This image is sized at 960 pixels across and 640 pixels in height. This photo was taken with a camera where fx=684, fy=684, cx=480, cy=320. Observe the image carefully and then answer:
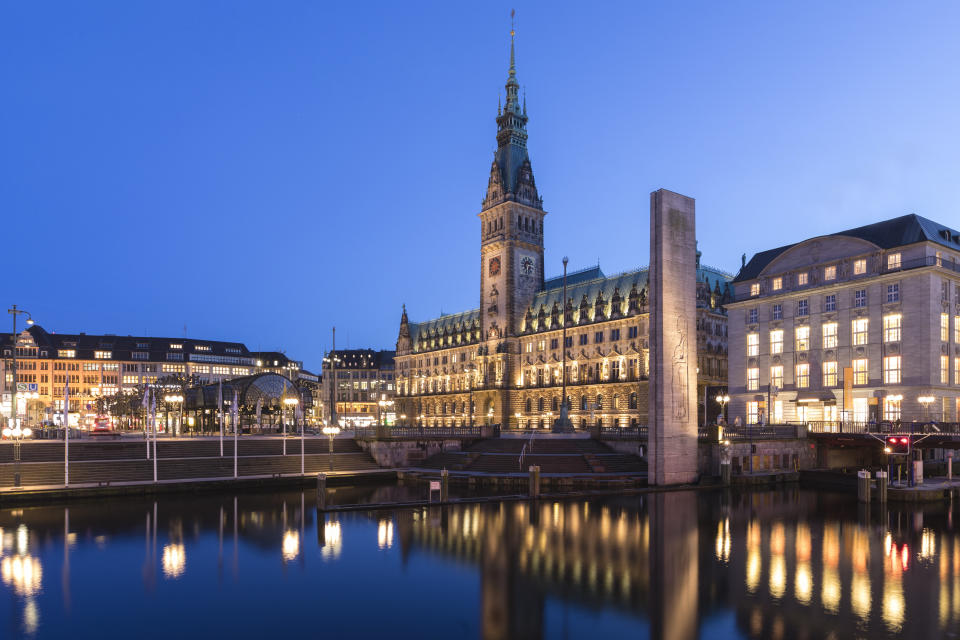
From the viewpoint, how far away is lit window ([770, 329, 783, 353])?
82.8 metres

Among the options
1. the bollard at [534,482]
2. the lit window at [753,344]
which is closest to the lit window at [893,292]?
the lit window at [753,344]

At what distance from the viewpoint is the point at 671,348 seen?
58.8 meters

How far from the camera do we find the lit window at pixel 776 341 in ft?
271

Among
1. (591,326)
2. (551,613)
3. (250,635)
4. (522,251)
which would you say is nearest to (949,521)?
(551,613)

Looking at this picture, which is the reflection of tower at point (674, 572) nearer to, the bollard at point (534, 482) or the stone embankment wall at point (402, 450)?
the bollard at point (534, 482)

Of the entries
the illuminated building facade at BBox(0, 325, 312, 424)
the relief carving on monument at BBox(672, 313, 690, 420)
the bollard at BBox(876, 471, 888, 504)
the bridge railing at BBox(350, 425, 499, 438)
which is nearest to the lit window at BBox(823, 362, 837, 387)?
the relief carving on monument at BBox(672, 313, 690, 420)

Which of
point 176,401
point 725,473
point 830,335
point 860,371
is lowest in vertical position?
point 725,473

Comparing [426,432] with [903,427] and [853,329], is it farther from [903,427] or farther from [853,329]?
[853,329]

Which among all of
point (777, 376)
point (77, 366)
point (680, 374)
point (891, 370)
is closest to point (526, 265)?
point (777, 376)

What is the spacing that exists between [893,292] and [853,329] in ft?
18.7

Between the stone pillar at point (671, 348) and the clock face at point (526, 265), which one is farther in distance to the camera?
the clock face at point (526, 265)

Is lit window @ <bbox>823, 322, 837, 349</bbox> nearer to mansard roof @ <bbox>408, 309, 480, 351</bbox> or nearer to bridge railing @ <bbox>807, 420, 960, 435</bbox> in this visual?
bridge railing @ <bbox>807, 420, 960, 435</bbox>

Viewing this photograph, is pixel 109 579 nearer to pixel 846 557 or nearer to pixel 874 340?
pixel 846 557

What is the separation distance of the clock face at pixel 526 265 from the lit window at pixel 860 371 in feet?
224
